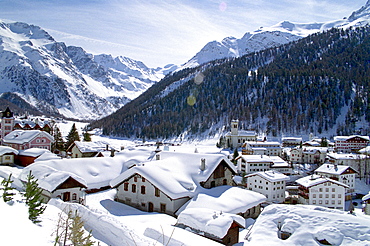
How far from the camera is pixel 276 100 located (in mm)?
151750

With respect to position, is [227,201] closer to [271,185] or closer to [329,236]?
[329,236]

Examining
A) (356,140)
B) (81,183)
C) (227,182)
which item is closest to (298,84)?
(356,140)

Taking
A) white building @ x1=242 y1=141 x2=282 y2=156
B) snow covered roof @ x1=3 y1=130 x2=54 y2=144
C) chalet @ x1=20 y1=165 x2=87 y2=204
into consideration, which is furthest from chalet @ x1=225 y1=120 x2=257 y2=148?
chalet @ x1=20 y1=165 x2=87 y2=204

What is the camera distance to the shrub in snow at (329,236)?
10633 mm

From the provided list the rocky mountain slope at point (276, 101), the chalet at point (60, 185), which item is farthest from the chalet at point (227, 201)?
the rocky mountain slope at point (276, 101)

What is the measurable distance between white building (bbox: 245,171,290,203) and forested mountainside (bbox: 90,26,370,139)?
8050 centimetres

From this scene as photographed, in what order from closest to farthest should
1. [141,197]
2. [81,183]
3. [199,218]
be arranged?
1. [199,218]
2. [81,183]
3. [141,197]

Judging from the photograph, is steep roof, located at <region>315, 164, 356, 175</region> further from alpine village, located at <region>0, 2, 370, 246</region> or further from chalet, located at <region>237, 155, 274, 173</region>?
chalet, located at <region>237, 155, 274, 173</region>

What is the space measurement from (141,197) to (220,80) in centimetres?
16478

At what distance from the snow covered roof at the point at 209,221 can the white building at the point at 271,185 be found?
3555 centimetres

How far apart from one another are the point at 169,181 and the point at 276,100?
136m

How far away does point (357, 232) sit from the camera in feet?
35.6

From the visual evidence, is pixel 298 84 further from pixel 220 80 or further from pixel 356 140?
pixel 356 140

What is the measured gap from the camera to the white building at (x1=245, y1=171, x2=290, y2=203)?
51.8 m
